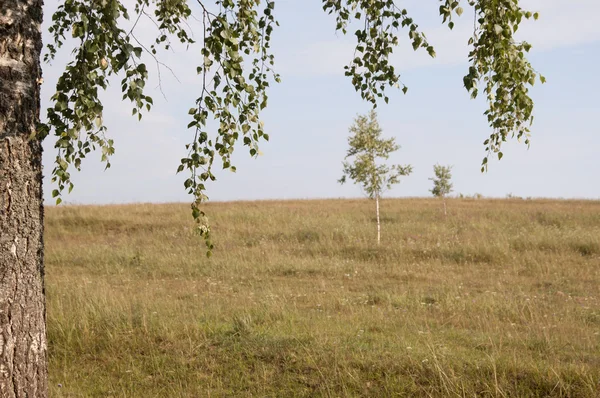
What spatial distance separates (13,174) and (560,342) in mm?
7062

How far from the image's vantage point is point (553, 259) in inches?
639

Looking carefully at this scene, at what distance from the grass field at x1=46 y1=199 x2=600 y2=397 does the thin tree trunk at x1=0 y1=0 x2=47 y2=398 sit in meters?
1.77

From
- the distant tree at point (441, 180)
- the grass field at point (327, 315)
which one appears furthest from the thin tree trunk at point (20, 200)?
the distant tree at point (441, 180)

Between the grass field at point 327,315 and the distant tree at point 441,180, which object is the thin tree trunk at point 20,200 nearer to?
the grass field at point 327,315

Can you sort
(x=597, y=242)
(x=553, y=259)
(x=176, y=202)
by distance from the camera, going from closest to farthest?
(x=553, y=259), (x=597, y=242), (x=176, y=202)

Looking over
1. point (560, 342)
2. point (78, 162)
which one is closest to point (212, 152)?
point (78, 162)

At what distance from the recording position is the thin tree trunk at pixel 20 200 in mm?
4578

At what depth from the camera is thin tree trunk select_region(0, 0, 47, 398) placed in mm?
4578

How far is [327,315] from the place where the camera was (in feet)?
30.2

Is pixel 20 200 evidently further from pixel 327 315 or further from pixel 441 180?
pixel 441 180

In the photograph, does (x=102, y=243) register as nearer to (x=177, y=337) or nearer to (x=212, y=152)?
(x=177, y=337)

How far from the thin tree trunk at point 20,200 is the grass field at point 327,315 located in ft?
5.81

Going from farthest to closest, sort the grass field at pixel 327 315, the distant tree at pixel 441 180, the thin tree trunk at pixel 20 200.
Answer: the distant tree at pixel 441 180 < the grass field at pixel 327 315 < the thin tree trunk at pixel 20 200

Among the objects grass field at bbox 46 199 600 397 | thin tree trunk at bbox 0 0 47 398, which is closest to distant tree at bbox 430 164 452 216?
grass field at bbox 46 199 600 397
